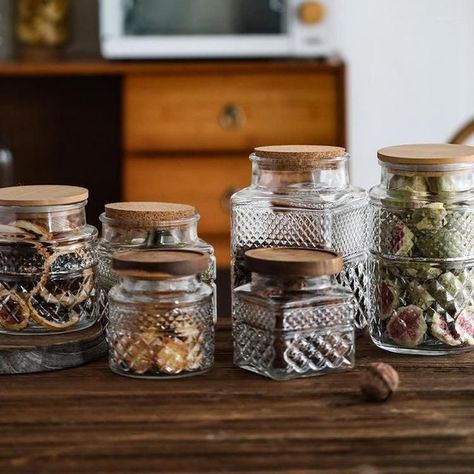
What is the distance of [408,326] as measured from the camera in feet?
3.75

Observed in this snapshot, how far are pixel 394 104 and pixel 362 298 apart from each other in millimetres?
2139

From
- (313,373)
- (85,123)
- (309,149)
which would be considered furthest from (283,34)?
(313,373)

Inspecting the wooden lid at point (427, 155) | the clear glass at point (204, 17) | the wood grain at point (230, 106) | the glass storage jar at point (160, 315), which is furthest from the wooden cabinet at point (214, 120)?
the glass storage jar at point (160, 315)

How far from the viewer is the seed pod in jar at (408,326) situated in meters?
1.13

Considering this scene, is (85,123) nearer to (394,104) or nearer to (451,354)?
(394,104)

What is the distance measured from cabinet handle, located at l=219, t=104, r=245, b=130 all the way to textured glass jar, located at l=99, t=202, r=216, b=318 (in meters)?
1.66

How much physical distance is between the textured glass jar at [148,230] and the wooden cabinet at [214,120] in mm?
1643

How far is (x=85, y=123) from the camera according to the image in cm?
330

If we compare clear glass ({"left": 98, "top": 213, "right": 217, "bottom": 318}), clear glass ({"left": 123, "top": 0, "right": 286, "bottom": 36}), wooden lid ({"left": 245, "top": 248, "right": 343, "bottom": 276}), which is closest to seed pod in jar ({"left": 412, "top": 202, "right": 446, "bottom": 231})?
wooden lid ({"left": 245, "top": 248, "right": 343, "bottom": 276})

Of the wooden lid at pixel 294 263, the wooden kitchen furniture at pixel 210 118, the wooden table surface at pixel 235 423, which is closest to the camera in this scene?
the wooden table surface at pixel 235 423

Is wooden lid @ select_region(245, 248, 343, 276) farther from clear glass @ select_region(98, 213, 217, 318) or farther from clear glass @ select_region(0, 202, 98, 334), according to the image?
clear glass @ select_region(0, 202, 98, 334)

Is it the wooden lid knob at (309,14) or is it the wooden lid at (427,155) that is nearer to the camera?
the wooden lid at (427,155)

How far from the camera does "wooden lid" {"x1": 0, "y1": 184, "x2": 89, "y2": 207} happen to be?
113cm

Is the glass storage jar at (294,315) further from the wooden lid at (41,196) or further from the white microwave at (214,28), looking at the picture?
the white microwave at (214,28)
